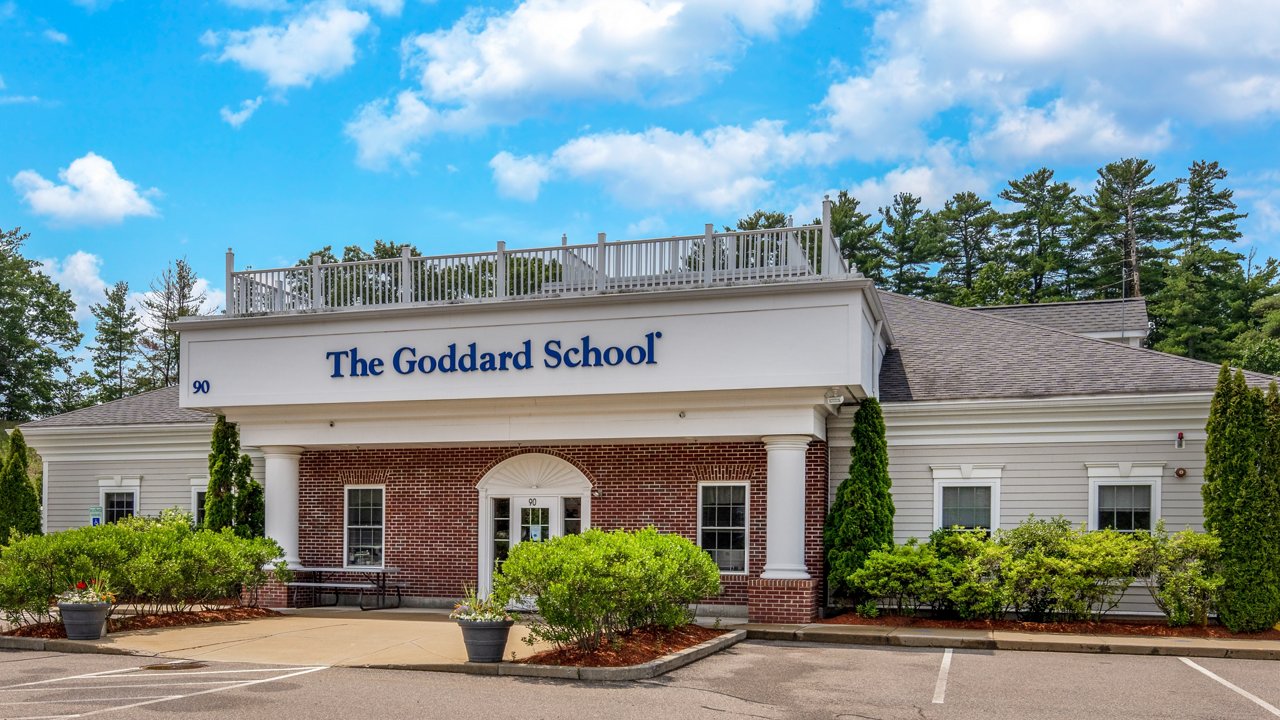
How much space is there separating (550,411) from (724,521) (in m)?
3.46

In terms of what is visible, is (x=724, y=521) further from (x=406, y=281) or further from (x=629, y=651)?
(x=406, y=281)

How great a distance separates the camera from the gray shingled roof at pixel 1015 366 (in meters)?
19.3

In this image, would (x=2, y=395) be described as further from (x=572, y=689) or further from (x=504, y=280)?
(x=572, y=689)

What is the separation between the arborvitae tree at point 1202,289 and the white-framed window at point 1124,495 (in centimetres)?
3008

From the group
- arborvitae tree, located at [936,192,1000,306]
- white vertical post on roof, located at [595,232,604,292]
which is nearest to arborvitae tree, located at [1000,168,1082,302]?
arborvitae tree, located at [936,192,1000,306]

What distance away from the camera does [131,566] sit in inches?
685

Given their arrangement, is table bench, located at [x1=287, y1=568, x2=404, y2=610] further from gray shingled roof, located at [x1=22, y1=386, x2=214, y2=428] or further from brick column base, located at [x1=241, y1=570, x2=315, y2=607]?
gray shingled roof, located at [x1=22, y1=386, x2=214, y2=428]

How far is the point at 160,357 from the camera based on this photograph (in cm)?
6284

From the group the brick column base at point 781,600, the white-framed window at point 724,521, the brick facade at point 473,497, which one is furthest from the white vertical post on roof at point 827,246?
the brick column base at point 781,600

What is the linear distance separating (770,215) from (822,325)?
1470 inches

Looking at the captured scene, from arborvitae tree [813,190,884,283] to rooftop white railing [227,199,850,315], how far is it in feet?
119

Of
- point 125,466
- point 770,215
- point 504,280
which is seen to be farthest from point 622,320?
point 770,215

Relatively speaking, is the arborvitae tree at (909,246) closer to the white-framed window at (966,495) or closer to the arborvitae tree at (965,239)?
the arborvitae tree at (965,239)

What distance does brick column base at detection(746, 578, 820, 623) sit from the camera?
59.4ft
